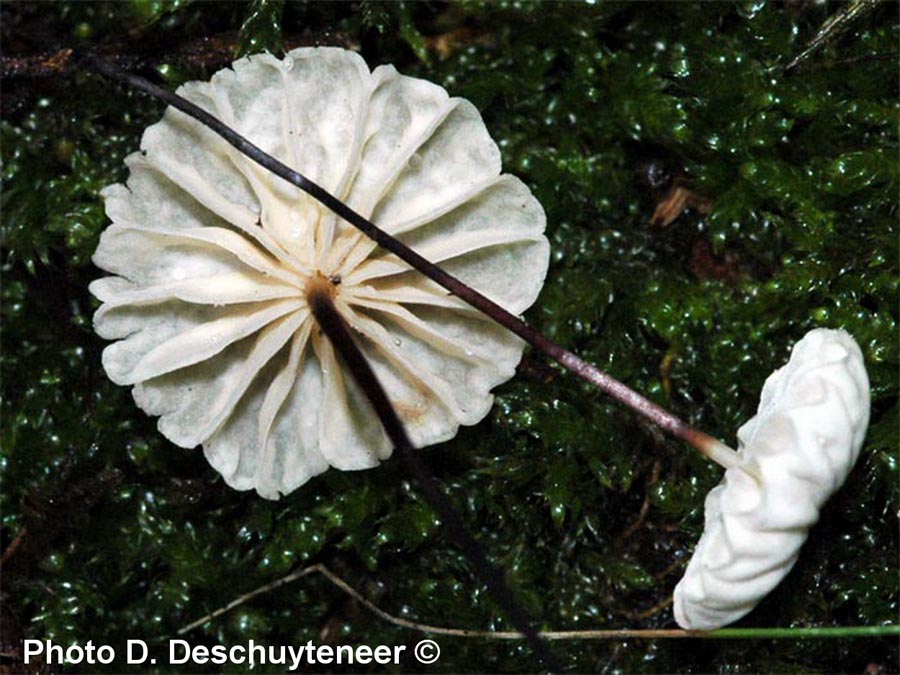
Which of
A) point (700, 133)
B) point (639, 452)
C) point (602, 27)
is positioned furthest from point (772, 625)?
point (602, 27)

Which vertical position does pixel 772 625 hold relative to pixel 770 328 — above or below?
below

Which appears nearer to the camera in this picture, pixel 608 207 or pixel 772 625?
pixel 772 625

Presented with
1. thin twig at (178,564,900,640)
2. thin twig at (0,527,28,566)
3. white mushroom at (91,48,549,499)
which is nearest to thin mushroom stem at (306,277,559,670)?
white mushroom at (91,48,549,499)

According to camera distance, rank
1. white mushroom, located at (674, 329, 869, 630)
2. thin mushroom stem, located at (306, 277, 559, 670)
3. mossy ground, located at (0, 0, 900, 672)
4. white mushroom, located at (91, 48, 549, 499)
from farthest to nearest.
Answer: mossy ground, located at (0, 0, 900, 672) < white mushroom, located at (91, 48, 549, 499) < thin mushroom stem, located at (306, 277, 559, 670) < white mushroom, located at (674, 329, 869, 630)

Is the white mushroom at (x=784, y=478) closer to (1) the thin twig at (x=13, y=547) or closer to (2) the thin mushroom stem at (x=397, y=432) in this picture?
(2) the thin mushroom stem at (x=397, y=432)

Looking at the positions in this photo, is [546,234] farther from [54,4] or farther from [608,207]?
[54,4]

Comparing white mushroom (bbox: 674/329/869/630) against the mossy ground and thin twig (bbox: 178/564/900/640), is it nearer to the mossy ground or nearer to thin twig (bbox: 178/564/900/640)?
thin twig (bbox: 178/564/900/640)

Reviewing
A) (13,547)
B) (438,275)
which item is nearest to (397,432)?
(438,275)
